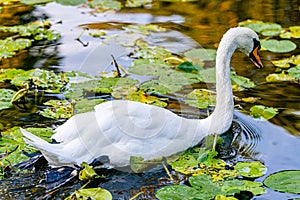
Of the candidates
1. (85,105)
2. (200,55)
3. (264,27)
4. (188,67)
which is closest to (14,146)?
(85,105)

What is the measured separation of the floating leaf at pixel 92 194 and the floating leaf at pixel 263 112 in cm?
179

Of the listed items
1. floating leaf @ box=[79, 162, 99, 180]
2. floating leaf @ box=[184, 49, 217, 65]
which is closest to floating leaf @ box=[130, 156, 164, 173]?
floating leaf @ box=[79, 162, 99, 180]

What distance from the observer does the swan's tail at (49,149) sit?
164 inches

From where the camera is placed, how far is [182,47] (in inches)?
280

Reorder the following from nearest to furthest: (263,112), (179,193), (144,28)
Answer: (179,193) < (263,112) < (144,28)

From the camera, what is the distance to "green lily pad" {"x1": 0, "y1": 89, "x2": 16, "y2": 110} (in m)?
5.54

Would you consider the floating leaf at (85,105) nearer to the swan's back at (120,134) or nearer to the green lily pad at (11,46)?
the swan's back at (120,134)

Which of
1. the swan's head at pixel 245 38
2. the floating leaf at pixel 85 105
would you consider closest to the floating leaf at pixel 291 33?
the swan's head at pixel 245 38

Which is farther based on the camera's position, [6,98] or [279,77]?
[279,77]

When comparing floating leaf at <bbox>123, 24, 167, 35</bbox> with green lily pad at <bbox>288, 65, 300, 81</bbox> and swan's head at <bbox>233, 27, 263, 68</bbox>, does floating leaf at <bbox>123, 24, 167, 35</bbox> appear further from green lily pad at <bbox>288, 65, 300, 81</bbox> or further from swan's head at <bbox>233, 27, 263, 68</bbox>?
swan's head at <bbox>233, 27, 263, 68</bbox>

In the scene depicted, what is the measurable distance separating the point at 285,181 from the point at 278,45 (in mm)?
2823

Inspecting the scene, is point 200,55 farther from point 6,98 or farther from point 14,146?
point 14,146

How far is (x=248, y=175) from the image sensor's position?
435 cm

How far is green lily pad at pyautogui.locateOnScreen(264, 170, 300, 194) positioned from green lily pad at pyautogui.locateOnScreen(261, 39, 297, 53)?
2623mm
